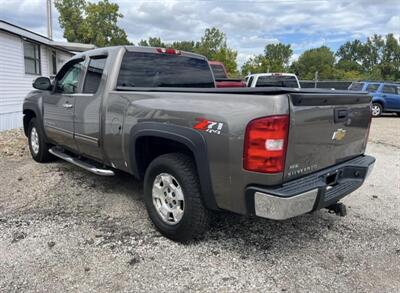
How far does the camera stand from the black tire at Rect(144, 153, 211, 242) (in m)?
3.21

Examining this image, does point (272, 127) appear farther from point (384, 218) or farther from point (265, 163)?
point (384, 218)

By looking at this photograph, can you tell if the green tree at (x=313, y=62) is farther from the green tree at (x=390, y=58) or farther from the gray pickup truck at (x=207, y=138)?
the gray pickup truck at (x=207, y=138)

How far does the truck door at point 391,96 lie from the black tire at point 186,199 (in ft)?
54.4

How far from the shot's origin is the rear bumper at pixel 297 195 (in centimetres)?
270

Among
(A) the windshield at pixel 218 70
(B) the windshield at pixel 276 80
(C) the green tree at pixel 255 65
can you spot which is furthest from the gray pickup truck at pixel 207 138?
(C) the green tree at pixel 255 65

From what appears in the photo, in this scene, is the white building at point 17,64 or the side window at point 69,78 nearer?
the side window at point 69,78

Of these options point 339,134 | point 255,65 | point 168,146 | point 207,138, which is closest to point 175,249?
point 168,146

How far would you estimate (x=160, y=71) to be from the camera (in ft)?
14.7

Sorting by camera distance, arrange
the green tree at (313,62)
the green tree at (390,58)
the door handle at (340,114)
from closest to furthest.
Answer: the door handle at (340,114) → the green tree at (390,58) → the green tree at (313,62)

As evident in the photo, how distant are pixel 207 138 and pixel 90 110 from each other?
2.02m

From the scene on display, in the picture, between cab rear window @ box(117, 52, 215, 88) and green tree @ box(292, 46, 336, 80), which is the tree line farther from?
cab rear window @ box(117, 52, 215, 88)

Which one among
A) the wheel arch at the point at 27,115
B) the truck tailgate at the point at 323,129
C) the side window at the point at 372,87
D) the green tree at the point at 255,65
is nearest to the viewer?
the truck tailgate at the point at 323,129

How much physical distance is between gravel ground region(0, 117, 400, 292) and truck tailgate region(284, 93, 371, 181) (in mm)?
853

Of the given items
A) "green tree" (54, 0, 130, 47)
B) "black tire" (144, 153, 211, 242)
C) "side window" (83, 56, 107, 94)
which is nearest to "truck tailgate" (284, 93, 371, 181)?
"black tire" (144, 153, 211, 242)
